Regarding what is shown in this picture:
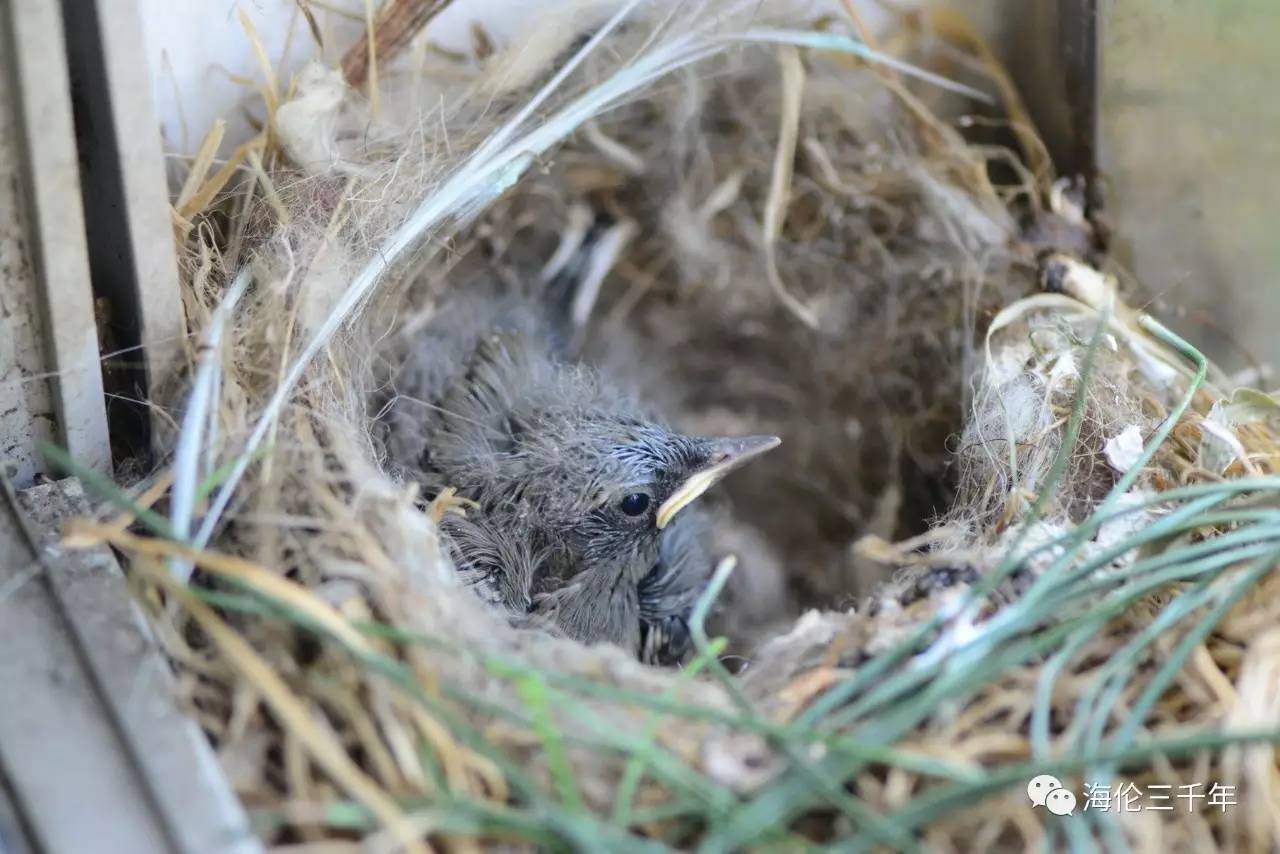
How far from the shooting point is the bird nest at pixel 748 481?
81 centimetres

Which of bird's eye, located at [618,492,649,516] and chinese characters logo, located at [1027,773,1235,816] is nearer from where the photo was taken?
chinese characters logo, located at [1027,773,1235,816]

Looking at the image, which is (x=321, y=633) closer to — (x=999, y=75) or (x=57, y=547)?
(x=57, y=547)

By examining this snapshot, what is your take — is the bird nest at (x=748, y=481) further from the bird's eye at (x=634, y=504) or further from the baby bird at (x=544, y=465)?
the bird's eye at (x=634, y=504)

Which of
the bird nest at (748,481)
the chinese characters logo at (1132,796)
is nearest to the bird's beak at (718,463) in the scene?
the bird nest at (748,481)

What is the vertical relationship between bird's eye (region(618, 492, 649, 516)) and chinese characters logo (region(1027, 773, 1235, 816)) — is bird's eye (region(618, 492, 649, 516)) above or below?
below

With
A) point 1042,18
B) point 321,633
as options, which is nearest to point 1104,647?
point 321,633

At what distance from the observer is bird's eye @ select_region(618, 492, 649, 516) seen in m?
1.46

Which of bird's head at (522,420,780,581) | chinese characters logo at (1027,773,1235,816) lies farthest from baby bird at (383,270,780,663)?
chinese characters logo at (1027,773,1235,816)

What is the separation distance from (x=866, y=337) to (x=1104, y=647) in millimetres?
811

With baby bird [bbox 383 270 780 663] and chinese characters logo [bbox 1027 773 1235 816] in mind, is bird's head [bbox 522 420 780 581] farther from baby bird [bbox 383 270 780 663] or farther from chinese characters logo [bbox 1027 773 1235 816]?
chinese characters logo [bbox 1027 773 1235 816]

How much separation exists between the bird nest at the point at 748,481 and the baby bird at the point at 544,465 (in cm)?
9

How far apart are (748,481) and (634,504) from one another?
0.47m

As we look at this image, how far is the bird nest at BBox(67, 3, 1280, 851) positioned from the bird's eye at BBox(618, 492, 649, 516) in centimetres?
25

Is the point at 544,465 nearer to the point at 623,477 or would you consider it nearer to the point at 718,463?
the point at 623,477
